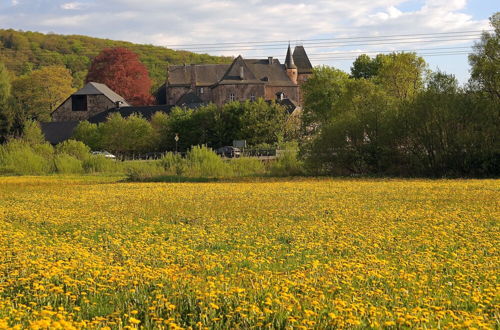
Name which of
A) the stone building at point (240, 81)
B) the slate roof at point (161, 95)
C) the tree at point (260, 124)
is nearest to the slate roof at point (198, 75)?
the stone building at point (240, 81)

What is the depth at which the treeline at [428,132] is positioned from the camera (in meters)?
39.8

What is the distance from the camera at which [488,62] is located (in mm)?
46656

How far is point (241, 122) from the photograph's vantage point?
7575 cm

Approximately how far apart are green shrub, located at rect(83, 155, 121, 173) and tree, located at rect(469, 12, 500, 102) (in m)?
28.5

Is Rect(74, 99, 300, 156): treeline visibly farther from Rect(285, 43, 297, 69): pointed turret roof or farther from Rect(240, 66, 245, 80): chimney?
Rect(285, 43, 297, 69): pointed turret roof

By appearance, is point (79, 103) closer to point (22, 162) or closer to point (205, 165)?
point (22, 162)

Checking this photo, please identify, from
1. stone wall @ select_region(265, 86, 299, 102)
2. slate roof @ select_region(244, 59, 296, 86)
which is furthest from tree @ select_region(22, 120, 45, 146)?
stone wall @ select_region(265, 86, 299, 102)

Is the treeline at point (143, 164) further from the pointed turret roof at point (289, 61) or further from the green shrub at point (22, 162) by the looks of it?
the pointed turret roof at point (289, 61)

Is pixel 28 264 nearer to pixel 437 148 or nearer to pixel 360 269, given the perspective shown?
pixel 360 269

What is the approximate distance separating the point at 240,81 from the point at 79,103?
2811cm

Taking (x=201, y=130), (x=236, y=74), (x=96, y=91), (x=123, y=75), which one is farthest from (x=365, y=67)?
(x=123, y=75)

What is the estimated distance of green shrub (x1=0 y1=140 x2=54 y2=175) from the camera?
163ft

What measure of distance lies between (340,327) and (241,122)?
69451 mm

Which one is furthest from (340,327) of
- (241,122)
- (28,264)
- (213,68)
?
(213,68)
